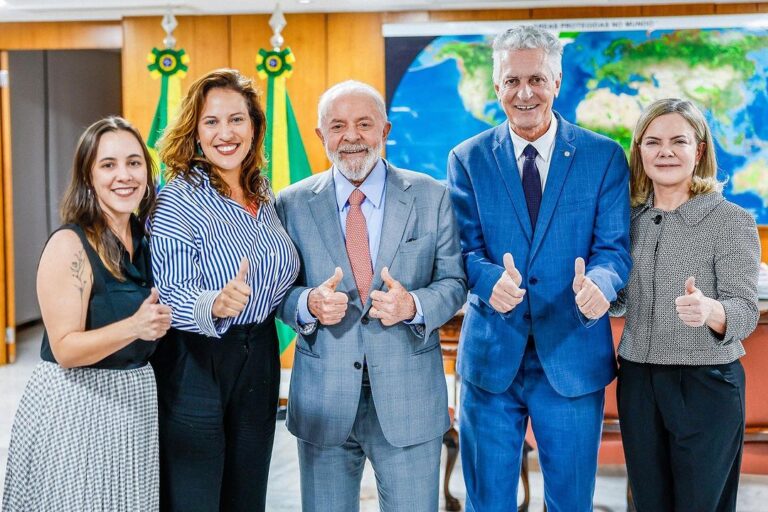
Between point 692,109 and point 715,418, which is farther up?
point 692,109

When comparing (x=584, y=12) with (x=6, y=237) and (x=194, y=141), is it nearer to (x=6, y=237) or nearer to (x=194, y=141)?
(x=194, y=141)

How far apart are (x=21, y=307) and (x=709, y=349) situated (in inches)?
280

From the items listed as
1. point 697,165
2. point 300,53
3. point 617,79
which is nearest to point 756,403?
point 697,165

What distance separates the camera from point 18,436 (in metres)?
1.98

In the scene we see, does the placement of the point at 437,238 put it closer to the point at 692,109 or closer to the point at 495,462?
the point at 495,462

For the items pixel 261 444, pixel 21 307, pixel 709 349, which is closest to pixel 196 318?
pixel 261 444

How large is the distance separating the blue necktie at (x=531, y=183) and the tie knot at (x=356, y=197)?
0.48 metres

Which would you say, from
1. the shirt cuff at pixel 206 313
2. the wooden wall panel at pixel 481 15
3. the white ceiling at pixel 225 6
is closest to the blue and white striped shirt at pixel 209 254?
the shirt cuff at pixel 206 313

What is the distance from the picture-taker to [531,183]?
223 cm

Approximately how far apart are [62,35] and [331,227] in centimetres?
478

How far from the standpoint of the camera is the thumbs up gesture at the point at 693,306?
195cm

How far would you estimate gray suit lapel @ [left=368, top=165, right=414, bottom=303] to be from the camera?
6.76 ft

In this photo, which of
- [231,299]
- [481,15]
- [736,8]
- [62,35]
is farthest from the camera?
[62,35]

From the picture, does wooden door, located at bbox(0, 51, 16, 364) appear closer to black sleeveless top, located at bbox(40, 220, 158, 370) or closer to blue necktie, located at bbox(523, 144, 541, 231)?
black sleeveless top, located at bbox(40, 220, 158, 370)
